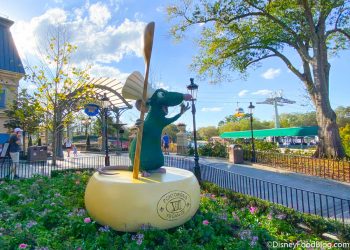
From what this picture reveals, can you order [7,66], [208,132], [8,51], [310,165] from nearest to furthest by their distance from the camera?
[310,165], [7,66], [8,51], [208,132]

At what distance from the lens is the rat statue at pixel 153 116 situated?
4.62m

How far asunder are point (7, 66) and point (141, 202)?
22.2 m

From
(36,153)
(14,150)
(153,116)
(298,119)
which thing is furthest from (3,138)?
(298,119)

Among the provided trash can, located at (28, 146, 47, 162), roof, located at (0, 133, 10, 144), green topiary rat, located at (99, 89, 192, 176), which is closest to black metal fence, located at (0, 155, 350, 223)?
green topiary rat, located at (99, 89, 192, 176)

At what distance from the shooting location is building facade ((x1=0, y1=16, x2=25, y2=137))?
20111mm

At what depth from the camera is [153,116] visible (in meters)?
4.90

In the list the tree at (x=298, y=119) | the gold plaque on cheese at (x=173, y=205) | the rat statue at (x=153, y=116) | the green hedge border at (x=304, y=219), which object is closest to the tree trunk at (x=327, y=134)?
the green hedge border at (x=304, y=219)

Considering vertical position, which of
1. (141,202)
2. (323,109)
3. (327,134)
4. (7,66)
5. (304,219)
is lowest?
(304,219)

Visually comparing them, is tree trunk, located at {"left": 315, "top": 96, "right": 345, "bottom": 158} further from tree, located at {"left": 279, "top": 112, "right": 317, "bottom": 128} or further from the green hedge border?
tree, located at {"left": 279, "top": 112, "right": 317, "bottom": 128}

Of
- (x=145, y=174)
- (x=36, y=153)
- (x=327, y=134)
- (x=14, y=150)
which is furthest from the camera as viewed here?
(x=36, y=153)

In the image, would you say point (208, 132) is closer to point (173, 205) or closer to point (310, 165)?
point (310, 165)

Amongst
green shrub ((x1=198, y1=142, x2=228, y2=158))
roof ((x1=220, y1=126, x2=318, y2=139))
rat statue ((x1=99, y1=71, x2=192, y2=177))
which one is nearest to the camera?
rat statue ((x1=99, y1=71, x2=192, y2=177))

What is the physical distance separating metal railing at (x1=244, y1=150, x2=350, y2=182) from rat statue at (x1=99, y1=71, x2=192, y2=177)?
855cm

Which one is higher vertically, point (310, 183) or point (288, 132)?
point (288, 132)
